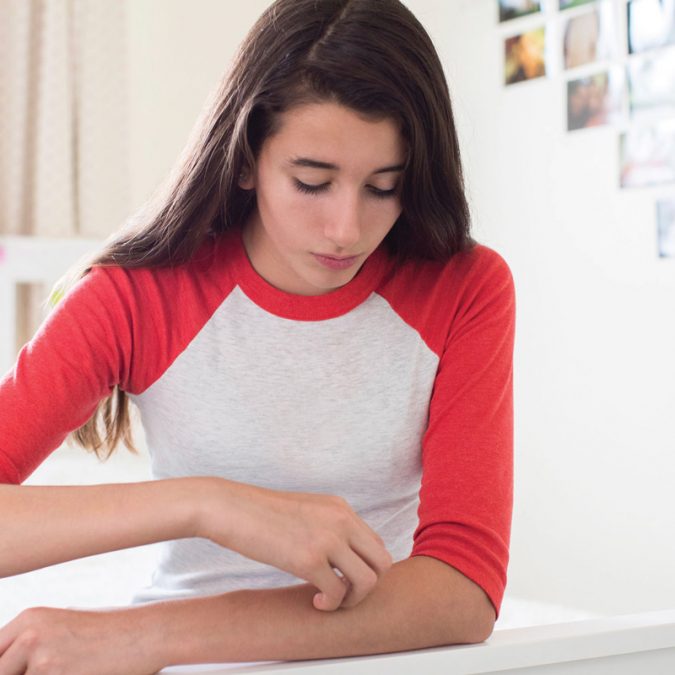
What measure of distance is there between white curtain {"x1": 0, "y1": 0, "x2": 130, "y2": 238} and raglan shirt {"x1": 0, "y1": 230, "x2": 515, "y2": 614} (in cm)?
172

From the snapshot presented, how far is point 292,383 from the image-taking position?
3.72ft

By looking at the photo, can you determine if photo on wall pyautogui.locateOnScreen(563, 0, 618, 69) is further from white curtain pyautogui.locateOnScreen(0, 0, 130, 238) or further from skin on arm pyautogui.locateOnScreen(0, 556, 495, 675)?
skin on arm pyautogui.locateOnScreen(0, 556, 495, 675)

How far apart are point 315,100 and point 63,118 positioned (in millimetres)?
1949

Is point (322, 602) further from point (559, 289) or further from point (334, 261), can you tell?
point (559, 289)

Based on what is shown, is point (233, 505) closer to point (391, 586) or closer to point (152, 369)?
point (391, 586)

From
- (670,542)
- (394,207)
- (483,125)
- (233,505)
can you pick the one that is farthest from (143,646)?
(483,125)

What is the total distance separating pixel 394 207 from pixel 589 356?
6.19 feet

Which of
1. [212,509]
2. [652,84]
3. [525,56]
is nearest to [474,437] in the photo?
[212,509]

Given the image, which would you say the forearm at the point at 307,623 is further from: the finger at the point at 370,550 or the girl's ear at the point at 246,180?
the girl's ear at the point at 246,180

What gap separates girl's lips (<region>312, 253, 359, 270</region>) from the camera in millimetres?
1056

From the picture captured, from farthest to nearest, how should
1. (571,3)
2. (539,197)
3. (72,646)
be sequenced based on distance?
(539,197) < (571,3) < (72,646)

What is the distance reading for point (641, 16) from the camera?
2693 millimetres

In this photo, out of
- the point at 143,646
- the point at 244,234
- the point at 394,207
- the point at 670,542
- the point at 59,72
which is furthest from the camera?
the point at 59,72

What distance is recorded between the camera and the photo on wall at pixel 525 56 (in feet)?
9.66
